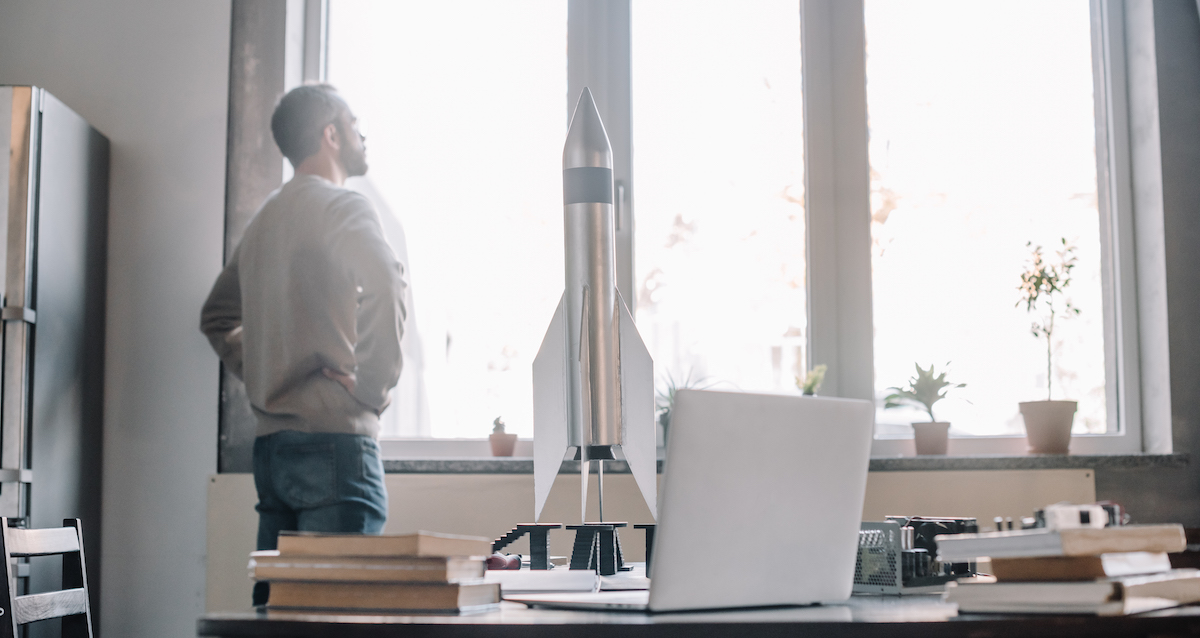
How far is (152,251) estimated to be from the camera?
270cm

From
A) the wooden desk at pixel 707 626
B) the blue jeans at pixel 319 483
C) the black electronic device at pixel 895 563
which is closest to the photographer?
the wooden desk at pixel 707 626

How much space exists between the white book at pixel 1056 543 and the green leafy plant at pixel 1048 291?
188 centimetres

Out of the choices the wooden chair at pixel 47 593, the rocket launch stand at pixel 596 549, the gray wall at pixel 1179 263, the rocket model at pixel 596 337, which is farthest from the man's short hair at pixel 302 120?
the gray wall at pixel 1179 263

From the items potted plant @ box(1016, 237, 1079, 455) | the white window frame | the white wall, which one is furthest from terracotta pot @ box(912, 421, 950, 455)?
the white wall

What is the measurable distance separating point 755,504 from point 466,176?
2134 mm

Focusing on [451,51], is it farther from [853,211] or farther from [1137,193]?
[1137,193]

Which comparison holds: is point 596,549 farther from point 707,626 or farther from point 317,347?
point 317,347

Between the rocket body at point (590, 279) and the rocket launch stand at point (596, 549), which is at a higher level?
the rocket body at point (590, 279)

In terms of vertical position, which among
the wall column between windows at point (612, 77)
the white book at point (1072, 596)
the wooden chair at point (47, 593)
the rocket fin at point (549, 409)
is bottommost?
the wooden chair at point (47, 593)

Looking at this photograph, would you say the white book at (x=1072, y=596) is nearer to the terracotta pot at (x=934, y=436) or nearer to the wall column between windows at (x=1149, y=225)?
the terracotta pot at (x=934, y=436)

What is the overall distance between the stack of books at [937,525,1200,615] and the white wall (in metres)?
2.24

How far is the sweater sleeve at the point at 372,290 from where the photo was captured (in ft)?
6.99

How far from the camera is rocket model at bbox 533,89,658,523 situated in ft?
4.42

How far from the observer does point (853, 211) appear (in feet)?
9.43
